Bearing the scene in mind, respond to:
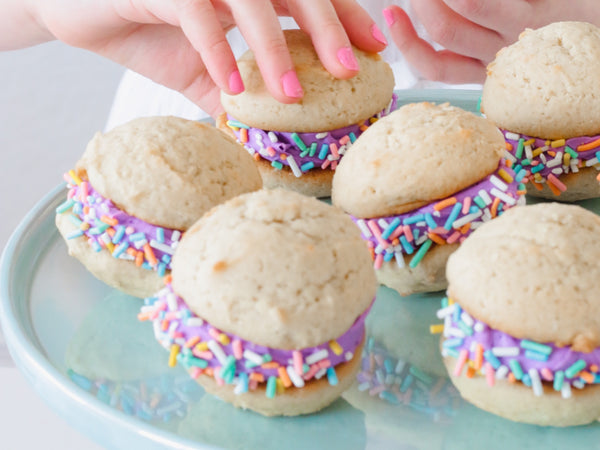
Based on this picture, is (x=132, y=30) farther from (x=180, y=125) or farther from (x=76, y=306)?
(x=76, y=306)

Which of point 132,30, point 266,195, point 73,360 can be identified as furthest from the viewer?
point 132,30

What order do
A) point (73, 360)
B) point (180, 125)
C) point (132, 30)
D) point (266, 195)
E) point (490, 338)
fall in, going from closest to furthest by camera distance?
point (490, 338)
point (266, 195)
point (73, 360)
point (180, 125)
point (132, 30)

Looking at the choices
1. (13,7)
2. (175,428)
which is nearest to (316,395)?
(175,428)

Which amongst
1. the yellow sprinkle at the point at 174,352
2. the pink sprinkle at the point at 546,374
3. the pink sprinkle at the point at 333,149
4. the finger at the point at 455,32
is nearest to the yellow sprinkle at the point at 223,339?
the yellow sprinkle at the point at 174,352

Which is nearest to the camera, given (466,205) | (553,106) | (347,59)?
(466,205)

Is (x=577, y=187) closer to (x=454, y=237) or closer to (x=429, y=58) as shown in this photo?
(x=454, y=237)

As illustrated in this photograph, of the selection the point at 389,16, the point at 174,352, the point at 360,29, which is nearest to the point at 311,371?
the point at 174,352

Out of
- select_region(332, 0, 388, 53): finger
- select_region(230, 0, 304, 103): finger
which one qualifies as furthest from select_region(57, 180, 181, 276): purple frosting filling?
select_region(332, 0, 388, 53): finger

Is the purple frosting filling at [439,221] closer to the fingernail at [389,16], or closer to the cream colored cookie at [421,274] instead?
the cream colored cookie at [421,274]
